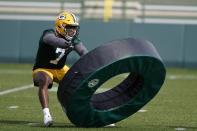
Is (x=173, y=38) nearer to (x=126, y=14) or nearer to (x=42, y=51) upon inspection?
(x=126, y=14)

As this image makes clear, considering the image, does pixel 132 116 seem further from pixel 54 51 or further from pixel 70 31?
pixel 70 31

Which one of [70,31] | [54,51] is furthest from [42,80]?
[70,31]

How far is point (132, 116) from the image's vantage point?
9734 millimetres

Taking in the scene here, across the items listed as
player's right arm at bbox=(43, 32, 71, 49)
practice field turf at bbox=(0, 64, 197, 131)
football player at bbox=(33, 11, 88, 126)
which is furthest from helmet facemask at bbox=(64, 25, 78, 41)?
practice field turf at bbox=(0, 64, 197, 131)

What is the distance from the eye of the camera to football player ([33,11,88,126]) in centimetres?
845

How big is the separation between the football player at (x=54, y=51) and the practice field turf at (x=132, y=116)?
0.39m

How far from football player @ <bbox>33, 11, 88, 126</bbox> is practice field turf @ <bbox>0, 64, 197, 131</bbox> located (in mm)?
394

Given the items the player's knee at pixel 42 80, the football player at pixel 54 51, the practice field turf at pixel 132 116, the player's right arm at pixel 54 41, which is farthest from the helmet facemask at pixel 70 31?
the practice field turf at pixel 132 116

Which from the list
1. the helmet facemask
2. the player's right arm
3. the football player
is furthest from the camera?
the helmet facemask

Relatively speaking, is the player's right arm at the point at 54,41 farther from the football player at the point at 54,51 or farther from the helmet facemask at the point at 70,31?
the helmet facemask at the point at 70,31

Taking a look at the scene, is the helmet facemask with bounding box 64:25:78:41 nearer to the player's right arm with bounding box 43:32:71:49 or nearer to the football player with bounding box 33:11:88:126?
the football player with bounding box 33:11:88:126

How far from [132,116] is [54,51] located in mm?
1509

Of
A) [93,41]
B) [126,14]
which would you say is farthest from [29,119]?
[126,14]

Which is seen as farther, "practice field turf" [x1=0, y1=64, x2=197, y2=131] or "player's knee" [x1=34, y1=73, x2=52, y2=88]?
"player's knee" [x1=34, y1=73, x2=52, y2=88]
